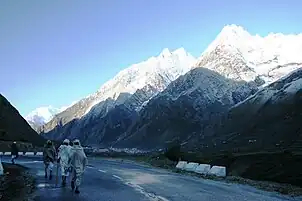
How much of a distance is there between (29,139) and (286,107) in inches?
3314

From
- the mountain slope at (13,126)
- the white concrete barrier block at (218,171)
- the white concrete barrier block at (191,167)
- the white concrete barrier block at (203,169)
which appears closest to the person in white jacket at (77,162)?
the white concrete barrier block at (218,171)

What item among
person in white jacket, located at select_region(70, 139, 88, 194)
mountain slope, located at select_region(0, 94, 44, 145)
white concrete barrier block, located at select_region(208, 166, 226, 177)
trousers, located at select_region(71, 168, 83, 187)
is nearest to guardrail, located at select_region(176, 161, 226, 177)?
white concrete barrier block, located at select_region(208, 166, 226, 177)

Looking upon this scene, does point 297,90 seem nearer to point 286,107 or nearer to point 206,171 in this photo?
point 286,107

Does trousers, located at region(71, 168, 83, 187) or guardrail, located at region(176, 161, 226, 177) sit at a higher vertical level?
guardrail, located at region(176, 161, 226, 177)

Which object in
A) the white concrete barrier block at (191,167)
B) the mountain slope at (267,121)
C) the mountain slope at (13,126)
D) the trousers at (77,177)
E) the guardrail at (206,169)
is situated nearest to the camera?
the trousers at (77,177)

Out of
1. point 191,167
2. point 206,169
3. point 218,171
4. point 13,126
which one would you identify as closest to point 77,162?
point 218,171

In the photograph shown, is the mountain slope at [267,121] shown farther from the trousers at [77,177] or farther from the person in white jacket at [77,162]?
the trousers at [77,177]

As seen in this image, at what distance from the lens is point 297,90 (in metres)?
168

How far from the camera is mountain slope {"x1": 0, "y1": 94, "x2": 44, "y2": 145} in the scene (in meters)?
115

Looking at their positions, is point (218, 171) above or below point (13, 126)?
below

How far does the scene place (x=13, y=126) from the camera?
400 ft

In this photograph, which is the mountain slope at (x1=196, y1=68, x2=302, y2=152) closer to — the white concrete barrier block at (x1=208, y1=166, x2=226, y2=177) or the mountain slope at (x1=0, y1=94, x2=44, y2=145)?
the mountain slope at (x1=0, y1=94, x2=44, y2=145)

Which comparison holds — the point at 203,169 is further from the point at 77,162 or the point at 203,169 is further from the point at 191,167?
the point at 77,162

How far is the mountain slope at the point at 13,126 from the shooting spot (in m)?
115
